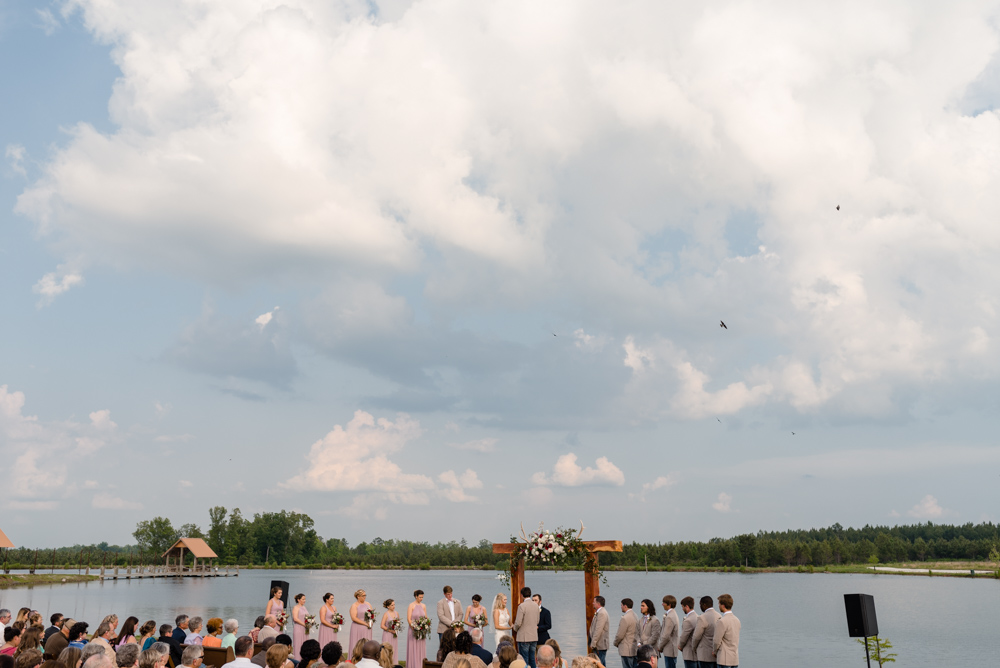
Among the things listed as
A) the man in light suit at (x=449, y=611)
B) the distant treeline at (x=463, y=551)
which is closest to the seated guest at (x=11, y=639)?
the man in light suit at (x=449, y=611)

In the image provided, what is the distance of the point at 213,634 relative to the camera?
1009 cm

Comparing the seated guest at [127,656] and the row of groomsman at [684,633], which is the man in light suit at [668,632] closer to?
the row of groomsman at [684,633]

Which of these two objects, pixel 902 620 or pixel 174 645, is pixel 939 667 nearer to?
pixel 902 620

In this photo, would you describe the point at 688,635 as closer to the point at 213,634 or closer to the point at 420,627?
the point at 420,627

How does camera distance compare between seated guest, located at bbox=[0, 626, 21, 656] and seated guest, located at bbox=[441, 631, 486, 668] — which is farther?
seated guest, located at bbox=[0, 626, 21, 656]

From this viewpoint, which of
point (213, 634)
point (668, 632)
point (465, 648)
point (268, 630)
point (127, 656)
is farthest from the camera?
point (668, 632)

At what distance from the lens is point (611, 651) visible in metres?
28.4

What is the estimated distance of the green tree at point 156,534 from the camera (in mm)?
109062

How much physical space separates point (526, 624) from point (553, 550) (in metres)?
2.16

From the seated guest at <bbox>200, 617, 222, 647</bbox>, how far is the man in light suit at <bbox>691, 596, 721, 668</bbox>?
7.50 m

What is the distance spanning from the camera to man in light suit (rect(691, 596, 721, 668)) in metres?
12.1

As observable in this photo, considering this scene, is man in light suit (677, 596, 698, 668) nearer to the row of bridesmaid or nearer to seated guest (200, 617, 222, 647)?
the row of bridesmaid

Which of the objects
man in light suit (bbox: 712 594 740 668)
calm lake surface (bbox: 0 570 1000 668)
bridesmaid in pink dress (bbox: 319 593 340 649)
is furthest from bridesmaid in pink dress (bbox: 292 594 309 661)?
calm lake surface (bbox: 0 570 1000 668)

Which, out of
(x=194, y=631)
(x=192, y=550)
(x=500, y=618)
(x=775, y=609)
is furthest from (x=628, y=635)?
(x=192, y=550)
